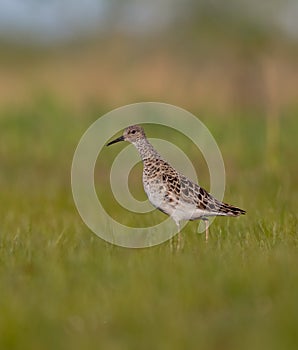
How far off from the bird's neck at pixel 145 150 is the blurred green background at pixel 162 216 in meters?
0.63

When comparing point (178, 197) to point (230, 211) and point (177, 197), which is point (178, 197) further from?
point (230, 211)

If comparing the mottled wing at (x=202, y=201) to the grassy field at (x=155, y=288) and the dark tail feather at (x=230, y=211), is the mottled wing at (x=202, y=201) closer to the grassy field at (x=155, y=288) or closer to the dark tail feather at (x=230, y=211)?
the dark tail feather at (x=230, y=211)

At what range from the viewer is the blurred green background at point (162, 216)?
4047 mm

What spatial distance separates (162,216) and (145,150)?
2.75 ft

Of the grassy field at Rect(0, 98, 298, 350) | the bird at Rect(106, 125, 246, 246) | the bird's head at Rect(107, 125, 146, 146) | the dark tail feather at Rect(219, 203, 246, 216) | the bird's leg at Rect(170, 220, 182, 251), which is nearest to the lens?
the grassy field at Rect(0, 98, 298, 350)

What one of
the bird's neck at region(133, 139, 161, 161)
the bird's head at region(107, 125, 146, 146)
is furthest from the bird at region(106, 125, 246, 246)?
the bird's head at region(107, 125, 146, 146)

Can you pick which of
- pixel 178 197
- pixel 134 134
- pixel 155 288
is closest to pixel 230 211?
pixel 178 197

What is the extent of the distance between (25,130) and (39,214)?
21.1ft

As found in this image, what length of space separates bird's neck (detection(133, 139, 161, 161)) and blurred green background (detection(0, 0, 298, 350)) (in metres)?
0.63

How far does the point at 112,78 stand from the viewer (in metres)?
25.3

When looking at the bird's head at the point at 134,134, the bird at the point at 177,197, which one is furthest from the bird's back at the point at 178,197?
the bird's head at the point at 134,134

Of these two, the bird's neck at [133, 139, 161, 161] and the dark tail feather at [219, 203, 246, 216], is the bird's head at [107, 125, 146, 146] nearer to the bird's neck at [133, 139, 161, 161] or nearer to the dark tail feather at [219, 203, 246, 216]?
the bird's neck at [133, 139, 161, 161]

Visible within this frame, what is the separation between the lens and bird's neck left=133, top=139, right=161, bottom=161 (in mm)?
6895

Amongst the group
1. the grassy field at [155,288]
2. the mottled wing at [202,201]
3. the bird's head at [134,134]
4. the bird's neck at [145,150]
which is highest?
the bird's head at [134,134]
